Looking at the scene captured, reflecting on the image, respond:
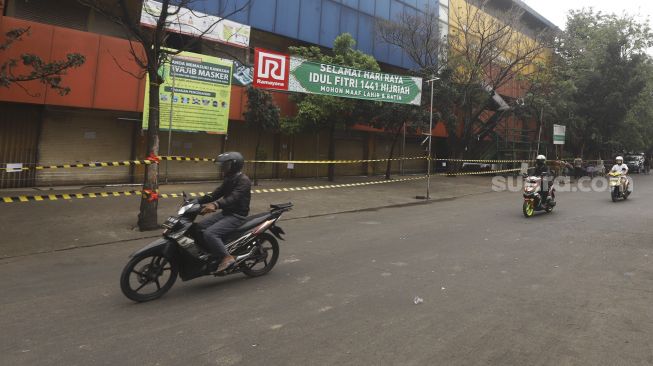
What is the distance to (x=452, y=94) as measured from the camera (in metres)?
21.9

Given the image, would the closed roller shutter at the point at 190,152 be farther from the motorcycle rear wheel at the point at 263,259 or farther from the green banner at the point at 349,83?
the motorcycle rear wheel at the point at 263,259

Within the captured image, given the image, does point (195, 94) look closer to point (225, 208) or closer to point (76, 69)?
point (76, 69)

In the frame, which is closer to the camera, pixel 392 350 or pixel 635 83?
pixel 392 350

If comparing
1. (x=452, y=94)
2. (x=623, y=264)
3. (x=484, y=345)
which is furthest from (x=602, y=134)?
(x=484, y=345)

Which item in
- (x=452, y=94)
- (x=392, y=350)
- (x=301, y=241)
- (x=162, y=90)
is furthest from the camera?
(x=452, y=94)

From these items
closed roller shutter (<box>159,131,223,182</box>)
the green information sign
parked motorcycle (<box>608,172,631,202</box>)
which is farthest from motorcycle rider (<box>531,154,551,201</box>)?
the green information sign

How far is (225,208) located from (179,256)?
2.56 ft

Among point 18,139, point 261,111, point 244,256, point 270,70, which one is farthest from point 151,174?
point 261,111

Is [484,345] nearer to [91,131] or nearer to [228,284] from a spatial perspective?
[228,284]

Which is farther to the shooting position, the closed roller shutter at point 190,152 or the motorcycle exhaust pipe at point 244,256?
the closed roller shutter at point 190,152

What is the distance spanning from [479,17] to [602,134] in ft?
54.4

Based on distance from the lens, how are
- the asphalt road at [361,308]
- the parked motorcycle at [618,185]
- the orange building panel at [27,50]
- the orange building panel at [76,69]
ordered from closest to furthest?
the asphalt road at [361,308], the orange building panel at [27,50], the orange building panel at [76,69], the parked motorcycle at [618,185]

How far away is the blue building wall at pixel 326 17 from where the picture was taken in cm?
1902

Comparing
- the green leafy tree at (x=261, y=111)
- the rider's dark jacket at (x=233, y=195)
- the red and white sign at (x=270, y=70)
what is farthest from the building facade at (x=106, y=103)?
the rider's dark jacket at (x=233, y=195)
